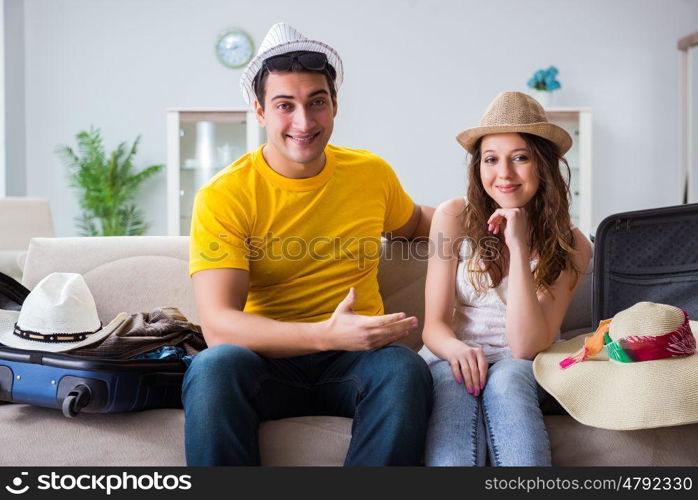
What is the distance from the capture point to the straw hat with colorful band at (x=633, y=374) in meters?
1.35

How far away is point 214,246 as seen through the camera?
5.45 feet

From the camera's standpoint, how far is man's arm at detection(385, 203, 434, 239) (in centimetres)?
208

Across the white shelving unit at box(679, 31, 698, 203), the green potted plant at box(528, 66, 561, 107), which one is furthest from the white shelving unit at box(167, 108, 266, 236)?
the white shelving unit at box(679, 31, 698, 203)

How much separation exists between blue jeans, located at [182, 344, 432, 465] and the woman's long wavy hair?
36cm

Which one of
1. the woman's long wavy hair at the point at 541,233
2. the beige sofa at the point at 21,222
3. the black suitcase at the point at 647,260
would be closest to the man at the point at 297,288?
the woman's long wavy hair at the point at 541,233

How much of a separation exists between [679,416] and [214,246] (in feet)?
3.36

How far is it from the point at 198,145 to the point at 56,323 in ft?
12.5

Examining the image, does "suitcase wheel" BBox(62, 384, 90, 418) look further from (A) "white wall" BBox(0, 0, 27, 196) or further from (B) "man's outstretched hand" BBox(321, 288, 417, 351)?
(A) "white wall" BBox(0, 0, 27, 196)

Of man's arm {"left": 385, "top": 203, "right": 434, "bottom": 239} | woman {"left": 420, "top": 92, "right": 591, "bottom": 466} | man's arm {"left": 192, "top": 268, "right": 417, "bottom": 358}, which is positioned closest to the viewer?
man's arm {"left": 192, "top": 268, "right": 417, "bottom": 358}

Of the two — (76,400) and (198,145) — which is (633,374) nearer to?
(76,400)

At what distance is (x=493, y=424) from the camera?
56.1 inches

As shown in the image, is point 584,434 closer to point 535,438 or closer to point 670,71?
point 535,438

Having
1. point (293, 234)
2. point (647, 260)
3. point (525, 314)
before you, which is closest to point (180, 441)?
point (293, 234)
